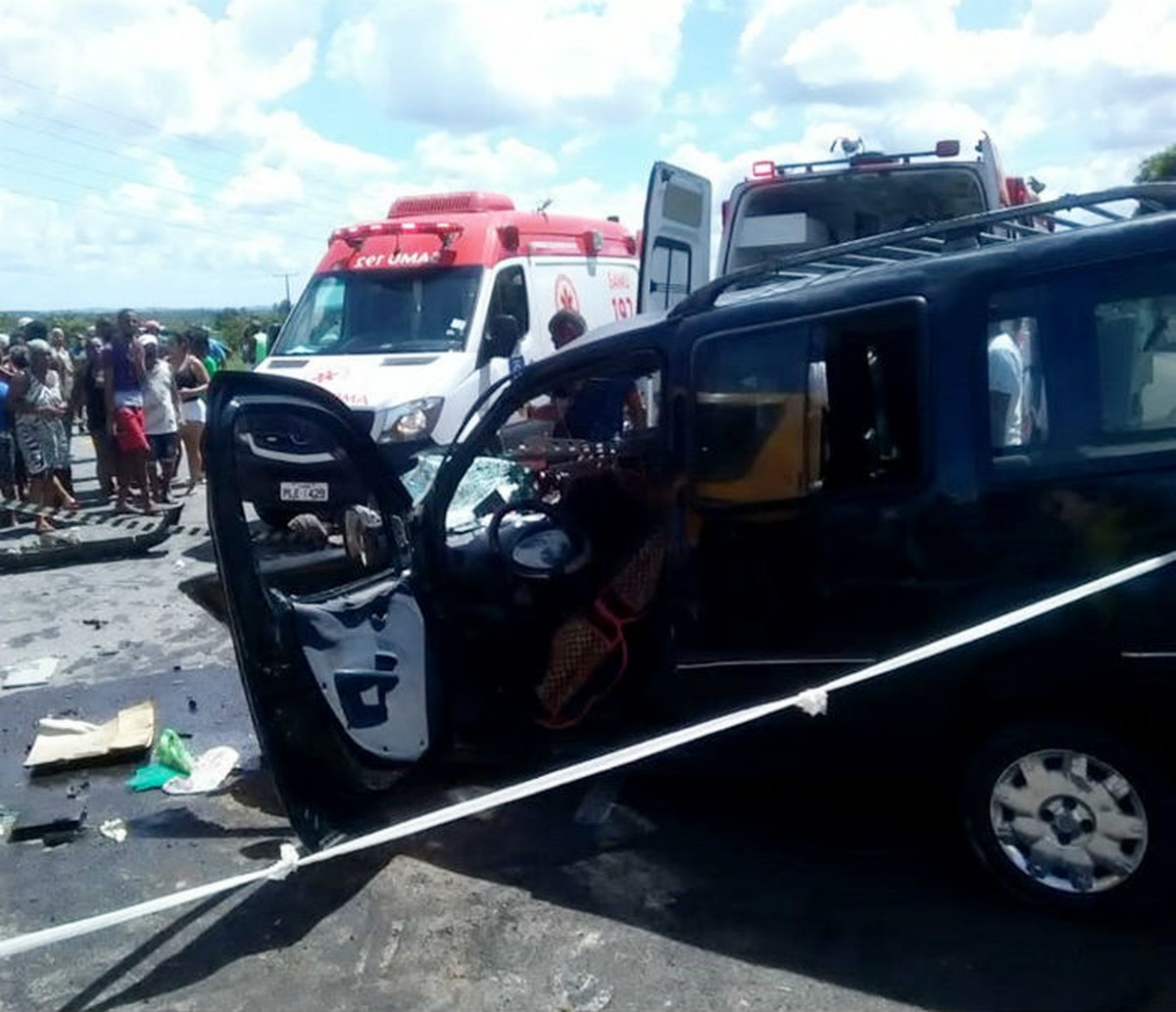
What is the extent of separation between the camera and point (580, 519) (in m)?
5.05

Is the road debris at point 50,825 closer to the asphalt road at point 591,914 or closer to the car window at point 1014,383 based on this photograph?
the asphalt road at point 591,914

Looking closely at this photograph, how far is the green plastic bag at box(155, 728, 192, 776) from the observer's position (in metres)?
5.91

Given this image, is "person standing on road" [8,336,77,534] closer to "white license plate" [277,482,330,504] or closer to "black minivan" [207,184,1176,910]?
"white license plate" [277,482,330,504]

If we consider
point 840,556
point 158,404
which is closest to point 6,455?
point 158,404

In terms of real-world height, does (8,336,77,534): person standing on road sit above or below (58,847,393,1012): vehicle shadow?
above

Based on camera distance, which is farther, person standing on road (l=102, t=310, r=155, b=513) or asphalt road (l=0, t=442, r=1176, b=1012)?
person standing on road (l=102, t=310, r=155, b=513)

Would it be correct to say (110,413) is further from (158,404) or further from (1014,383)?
(1014,383)

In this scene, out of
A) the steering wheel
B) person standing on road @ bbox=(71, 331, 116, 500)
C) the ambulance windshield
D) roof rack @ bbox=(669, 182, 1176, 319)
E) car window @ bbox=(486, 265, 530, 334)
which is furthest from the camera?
person standing on road @ bbox=(71, 331, 116, 500)

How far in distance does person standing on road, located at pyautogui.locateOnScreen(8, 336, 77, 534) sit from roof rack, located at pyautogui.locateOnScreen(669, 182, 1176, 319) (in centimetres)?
826

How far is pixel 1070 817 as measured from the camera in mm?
4016

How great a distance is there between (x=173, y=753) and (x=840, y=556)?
3.22m

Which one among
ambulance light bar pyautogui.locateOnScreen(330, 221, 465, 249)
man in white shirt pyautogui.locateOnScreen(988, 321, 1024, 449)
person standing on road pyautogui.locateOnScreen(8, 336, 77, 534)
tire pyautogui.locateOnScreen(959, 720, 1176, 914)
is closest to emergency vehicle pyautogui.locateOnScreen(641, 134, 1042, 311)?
ambulance light bar pyautogui.locateOnScreen(330, 221, 465, 249)

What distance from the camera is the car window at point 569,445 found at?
4.98m

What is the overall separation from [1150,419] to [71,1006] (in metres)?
3.57
